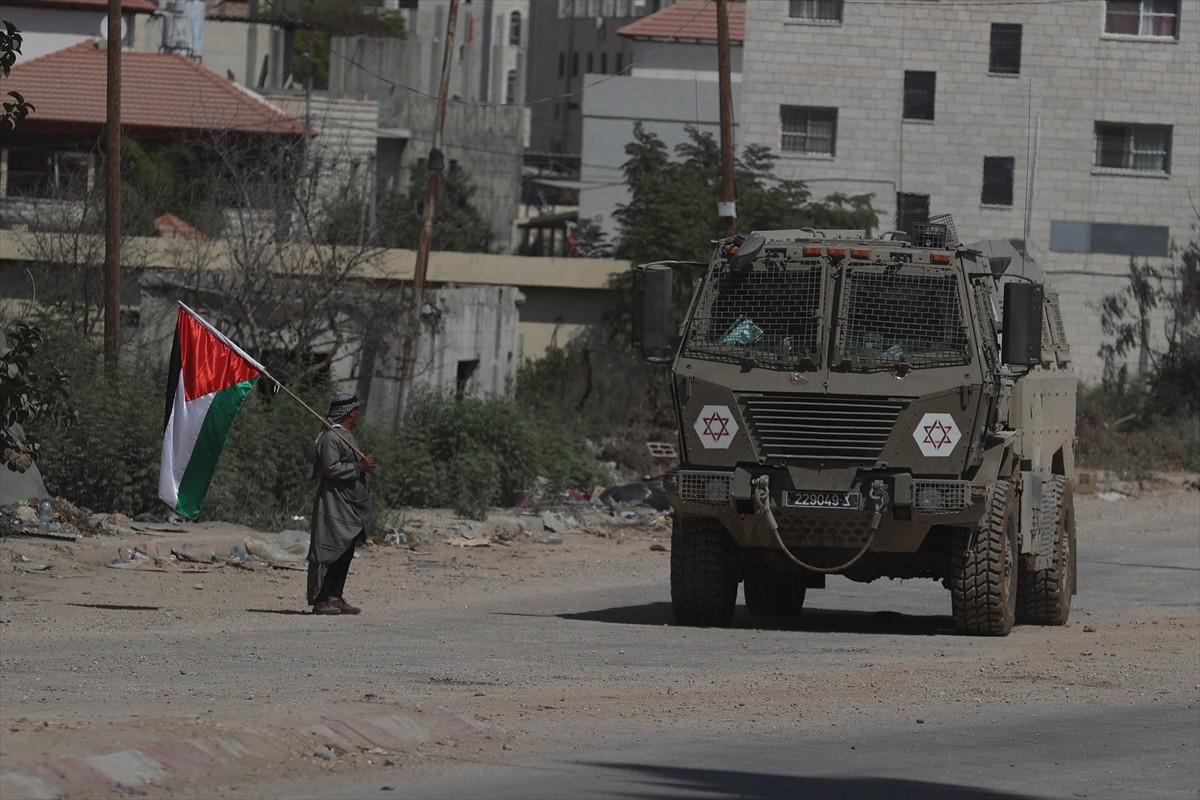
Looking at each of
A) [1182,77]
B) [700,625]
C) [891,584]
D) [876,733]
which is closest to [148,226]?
[891,584]

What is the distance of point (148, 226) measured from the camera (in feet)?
107

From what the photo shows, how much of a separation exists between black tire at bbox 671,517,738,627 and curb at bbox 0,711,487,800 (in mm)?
5701

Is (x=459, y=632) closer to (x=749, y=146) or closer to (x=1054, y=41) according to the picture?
(x=749, y=146)

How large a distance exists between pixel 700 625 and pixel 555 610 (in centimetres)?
200

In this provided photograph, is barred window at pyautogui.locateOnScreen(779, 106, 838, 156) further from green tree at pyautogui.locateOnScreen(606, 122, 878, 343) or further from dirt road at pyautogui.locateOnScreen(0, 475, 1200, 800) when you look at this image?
dirt road at pyautogui.locateOnScreen(0, 475, 1200, 800)

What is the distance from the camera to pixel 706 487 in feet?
46.9

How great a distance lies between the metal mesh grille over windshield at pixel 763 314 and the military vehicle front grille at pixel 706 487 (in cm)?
91

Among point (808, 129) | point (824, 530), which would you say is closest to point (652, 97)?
point (808, 129)

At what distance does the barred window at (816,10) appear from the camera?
50.4 metres

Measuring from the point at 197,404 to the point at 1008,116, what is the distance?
124ft

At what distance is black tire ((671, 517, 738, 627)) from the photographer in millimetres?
15016

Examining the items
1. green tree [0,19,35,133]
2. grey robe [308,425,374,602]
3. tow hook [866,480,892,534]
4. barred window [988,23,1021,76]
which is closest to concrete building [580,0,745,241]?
barred window [988,23,1021,76]

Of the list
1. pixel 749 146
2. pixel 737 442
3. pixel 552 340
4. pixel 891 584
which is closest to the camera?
pixel 737 442

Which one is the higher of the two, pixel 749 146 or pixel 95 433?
pixel 749 146
